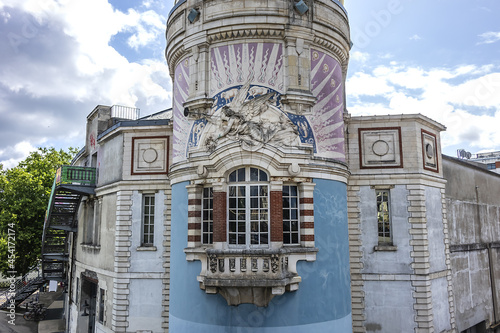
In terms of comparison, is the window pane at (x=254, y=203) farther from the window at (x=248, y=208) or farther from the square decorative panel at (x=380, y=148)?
the square decorative panel at (x=380, y=148)

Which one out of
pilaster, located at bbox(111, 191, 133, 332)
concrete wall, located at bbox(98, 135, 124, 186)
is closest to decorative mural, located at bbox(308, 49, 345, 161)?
pilaster, located at bbox(111, 191, 133, 332)

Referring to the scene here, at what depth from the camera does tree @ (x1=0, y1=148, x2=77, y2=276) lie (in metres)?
35.4

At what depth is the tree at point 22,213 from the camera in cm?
3540

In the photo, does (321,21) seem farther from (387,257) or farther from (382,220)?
(387,257)

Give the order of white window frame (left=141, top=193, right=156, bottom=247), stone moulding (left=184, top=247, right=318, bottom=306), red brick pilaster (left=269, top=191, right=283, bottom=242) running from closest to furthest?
stone moulding (left=184, top=247, right=318, bottom=306) → red brick pilaster (left=269, top=191, right=283, bottom=242) → white window frame (left=141, top=193, right=156, bottom=247)

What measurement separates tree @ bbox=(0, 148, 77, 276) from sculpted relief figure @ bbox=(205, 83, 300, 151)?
28.4 metres

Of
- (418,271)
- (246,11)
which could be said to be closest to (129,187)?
(246,11)

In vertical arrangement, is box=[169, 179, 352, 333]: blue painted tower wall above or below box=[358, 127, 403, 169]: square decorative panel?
below

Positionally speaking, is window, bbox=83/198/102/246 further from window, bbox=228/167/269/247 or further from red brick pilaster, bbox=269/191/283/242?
red brick pilaster, bbox=269/191/283/242

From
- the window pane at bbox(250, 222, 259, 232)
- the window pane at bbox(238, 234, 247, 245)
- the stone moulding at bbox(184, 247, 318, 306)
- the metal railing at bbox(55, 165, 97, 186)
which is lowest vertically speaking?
the stone moulding at bbox(184, 247, 318, 306)

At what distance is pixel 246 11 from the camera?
620 inches

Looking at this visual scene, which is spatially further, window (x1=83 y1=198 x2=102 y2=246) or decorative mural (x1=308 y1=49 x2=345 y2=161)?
window (x1=83 y1=198 x2=102 y2=246)

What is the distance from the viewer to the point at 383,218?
18266 millimetres

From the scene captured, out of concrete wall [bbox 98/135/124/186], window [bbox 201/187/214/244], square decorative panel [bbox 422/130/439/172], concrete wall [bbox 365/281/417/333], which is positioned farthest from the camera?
concrete wall [bbox 98/135/124/186]
